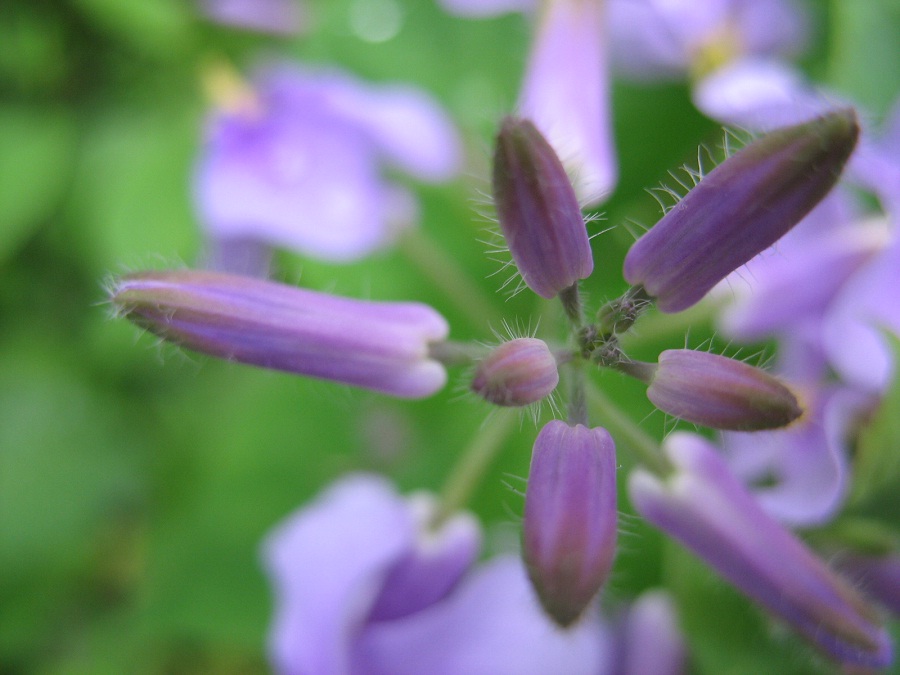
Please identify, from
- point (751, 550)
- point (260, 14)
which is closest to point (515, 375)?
point (751, 550)

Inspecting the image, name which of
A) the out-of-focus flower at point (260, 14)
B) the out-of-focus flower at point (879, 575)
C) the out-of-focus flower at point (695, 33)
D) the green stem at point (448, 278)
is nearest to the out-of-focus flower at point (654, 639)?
the out-of-focus flower at point (879, 575)

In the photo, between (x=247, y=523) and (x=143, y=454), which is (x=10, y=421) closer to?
(x=143, y=454)

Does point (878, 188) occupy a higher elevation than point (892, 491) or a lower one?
higher

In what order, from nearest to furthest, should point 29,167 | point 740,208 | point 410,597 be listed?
point 740,208 → point 410,597 → point 29,167

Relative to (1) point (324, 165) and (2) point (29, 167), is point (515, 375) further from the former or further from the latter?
(2) point (29, 167)

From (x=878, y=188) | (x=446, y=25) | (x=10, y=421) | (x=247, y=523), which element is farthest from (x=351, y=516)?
(x=10, y=421)

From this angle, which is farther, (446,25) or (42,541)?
(42,541)

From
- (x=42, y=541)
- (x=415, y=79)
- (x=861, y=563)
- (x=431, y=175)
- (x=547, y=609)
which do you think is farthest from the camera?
(x=42, y=541)

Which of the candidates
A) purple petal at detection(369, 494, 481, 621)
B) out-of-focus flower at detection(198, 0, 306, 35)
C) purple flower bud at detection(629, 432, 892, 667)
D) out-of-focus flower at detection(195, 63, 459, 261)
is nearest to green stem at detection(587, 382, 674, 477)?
purple flower bud at detection(629, 432, 892, 667)
